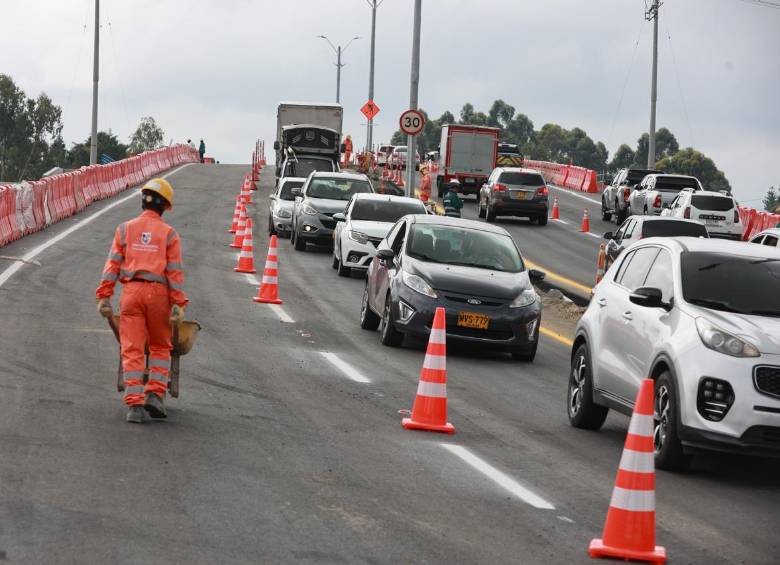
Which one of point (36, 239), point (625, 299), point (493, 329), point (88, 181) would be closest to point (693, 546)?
point (625, 299)

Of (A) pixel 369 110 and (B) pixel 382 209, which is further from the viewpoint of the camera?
(A) pixel 369 110

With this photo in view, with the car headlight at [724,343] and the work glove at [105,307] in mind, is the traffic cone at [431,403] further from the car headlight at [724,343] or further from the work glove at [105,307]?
the work glove at [105,307]

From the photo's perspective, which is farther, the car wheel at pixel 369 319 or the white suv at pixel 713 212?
the white suv at pixel 713 212

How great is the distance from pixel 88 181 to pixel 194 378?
32.3 m

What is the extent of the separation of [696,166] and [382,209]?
137 meters

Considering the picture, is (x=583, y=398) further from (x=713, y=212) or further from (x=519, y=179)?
(x=519, y=179)

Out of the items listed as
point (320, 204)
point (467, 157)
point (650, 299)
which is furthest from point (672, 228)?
point (467, 157)

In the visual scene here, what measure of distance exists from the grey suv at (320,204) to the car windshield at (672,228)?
6.87 metres

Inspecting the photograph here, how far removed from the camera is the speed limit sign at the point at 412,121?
36438 mm

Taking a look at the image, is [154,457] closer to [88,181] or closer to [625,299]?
[625,299]

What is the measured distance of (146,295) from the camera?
1044 cm

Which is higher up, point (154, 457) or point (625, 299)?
point (625, 299)

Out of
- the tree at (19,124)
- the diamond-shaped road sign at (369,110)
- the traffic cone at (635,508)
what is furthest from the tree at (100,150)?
the traffic cone at (635,508)

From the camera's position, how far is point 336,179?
109 ft
